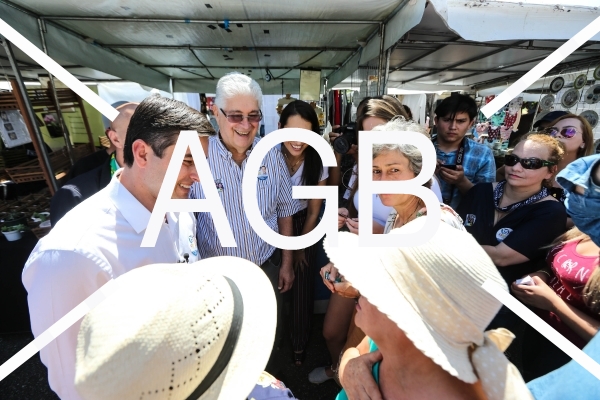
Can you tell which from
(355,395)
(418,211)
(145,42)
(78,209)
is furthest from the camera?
(145,42)

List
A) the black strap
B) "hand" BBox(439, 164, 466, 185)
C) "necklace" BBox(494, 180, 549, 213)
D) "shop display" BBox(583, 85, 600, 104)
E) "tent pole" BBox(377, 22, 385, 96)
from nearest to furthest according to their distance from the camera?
the black strap, "necklace" BBox(494, 180, 549, 213), "hand" BBox(439, 164, 466, 185), "tent pole" BBox(377, 22, 385, 96), "shop display" BBox(583, 85, 600, 104)

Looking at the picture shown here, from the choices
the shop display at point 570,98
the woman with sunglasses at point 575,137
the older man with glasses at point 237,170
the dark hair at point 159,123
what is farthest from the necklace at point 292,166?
the shop display at point 570,98

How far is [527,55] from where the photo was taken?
474 cm

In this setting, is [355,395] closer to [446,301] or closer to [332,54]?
[446,301]

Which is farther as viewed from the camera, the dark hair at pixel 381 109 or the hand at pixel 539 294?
the dark hair at pixel 381 109

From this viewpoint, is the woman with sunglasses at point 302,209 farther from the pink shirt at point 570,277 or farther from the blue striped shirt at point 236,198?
the pink shirt at point 570,277

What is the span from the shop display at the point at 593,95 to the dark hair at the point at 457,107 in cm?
535

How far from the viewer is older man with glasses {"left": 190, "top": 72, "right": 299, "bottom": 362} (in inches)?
63.9

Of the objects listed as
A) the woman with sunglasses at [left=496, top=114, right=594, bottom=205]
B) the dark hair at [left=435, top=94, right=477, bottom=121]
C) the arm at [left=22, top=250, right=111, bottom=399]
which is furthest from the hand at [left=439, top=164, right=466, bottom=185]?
the arm at [left=22, top=250, right=111, bottom=399]

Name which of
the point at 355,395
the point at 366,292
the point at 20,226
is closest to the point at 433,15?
the point at 366,292

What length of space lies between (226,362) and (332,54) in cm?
516

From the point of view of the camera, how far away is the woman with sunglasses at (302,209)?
1976 mm

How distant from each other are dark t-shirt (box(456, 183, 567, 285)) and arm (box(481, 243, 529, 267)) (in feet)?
0.07

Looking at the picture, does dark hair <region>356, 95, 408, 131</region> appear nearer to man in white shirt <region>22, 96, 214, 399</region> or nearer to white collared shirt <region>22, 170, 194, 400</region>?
man in white shirt <region>22, 96, 214, 399</region>
